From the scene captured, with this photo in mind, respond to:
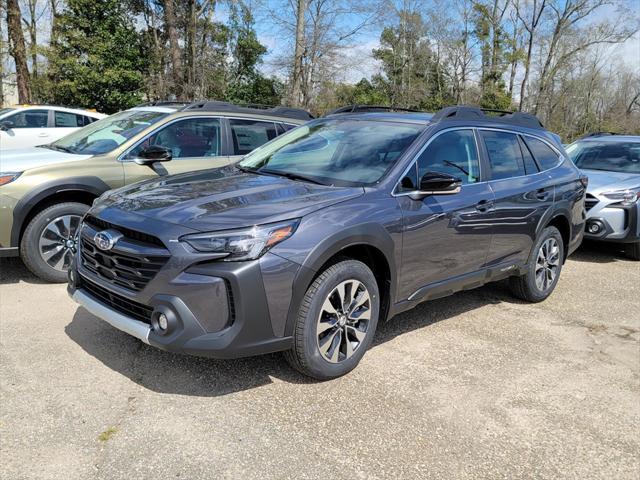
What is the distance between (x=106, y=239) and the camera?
330cm

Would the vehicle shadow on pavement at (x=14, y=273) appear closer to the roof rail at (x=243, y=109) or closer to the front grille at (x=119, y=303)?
the front grille at (x=119, y=303)

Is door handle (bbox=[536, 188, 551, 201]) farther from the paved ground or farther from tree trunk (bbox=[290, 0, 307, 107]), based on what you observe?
tree trunk (bbox=[290, 0, 307, 107])

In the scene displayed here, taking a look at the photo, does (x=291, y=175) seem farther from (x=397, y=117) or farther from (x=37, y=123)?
(x=37, y=123)

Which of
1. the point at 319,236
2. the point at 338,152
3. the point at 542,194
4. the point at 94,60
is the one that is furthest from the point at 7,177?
the point at 94,60

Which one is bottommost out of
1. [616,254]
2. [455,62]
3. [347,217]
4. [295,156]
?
[616,254]

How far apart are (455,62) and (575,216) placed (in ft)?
104

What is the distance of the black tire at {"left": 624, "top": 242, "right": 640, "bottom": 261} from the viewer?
7.70 metres

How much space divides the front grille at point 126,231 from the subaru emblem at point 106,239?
0.12 ft

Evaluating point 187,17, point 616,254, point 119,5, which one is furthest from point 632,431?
point 119,5

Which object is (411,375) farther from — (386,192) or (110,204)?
(110,204)

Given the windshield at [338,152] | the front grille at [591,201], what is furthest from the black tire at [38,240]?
the front grille at [591,201]

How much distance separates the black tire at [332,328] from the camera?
326cm

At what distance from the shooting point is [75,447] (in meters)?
2.74

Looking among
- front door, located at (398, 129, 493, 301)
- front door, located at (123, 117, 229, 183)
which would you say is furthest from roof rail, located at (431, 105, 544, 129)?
front door, located at (123, 117, 229, 183)
